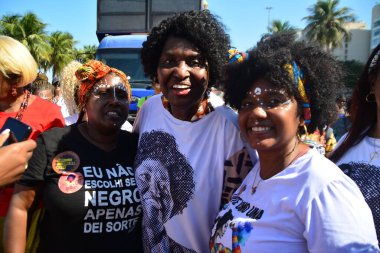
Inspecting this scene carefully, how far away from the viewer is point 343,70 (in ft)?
6.38

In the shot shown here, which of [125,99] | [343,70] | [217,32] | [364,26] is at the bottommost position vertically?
[125,99]

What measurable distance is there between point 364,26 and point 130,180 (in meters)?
60.8

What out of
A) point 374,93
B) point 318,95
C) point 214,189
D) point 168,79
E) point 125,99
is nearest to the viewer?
point 318,95

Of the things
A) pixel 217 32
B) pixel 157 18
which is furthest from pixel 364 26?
pixel 217 32

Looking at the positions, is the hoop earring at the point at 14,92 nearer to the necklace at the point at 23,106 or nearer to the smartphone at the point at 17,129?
the necklace at the point at 23,106

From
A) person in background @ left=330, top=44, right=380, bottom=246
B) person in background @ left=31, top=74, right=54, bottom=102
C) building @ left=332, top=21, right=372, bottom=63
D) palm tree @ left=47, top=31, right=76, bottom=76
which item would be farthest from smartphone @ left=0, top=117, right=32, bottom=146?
building @ left=332, top=21, right=372, bottom=63

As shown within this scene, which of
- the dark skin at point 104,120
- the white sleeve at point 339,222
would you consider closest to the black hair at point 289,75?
the white sleeve at point 339,222

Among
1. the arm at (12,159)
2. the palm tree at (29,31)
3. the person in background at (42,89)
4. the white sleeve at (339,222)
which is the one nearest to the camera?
the white sleeve at (339,222)

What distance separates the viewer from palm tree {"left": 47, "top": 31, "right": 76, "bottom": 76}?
31734mm

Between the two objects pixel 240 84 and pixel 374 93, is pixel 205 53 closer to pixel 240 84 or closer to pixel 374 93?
pixel 240 84

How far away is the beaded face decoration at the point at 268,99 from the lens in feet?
5.63

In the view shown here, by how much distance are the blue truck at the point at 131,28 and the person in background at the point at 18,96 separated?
19.4ft

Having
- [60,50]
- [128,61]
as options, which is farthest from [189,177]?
[60,50]

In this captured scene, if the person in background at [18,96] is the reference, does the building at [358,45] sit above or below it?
above
